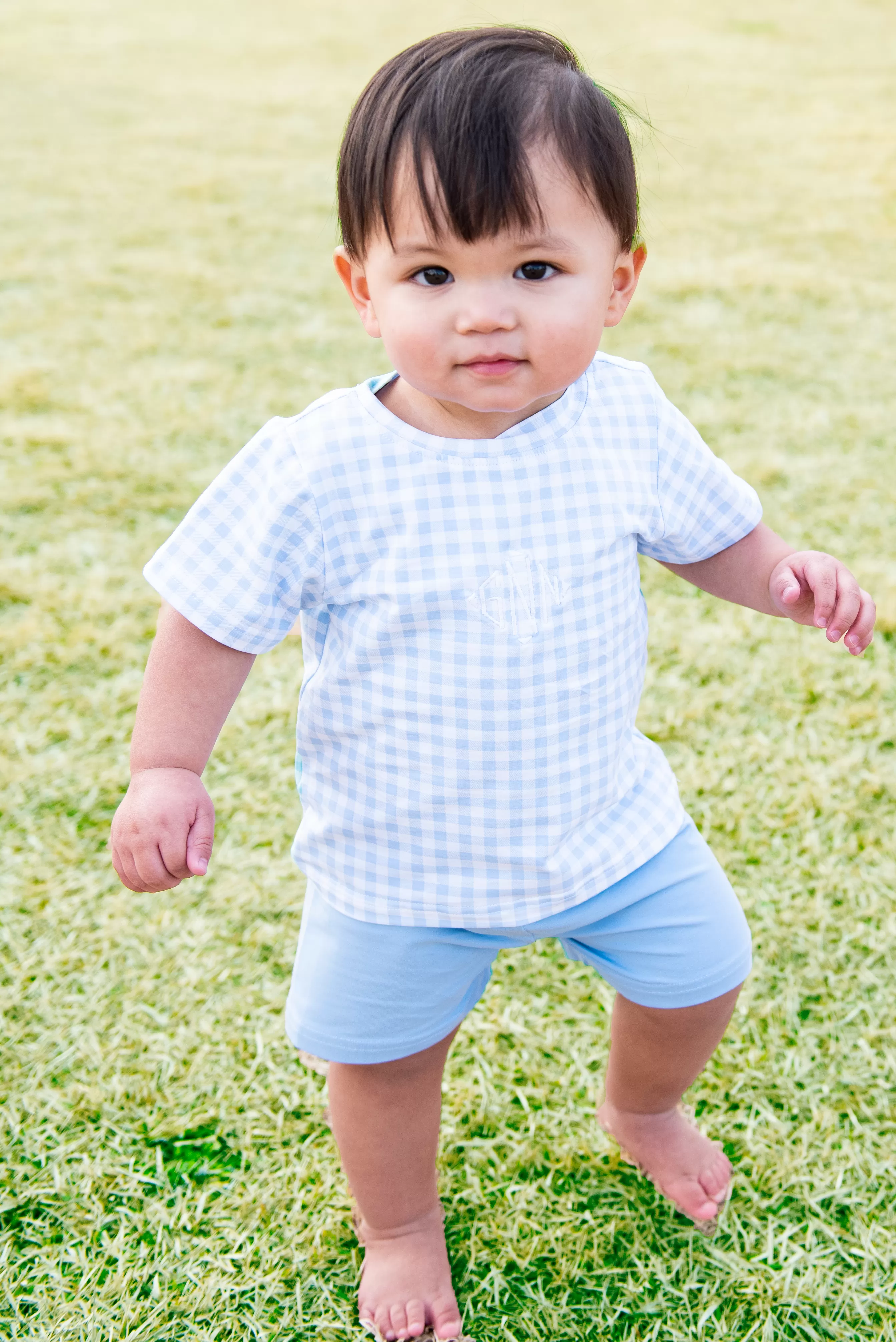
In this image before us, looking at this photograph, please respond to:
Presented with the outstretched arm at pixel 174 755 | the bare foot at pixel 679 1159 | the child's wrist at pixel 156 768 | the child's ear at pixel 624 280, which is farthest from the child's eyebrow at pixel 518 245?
the bare foot at pixel 679 1159

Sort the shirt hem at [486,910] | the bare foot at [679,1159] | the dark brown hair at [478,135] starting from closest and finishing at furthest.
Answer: the dark brown hair at [478,135], the shirt hem at [486,910], the bare foot at [679,1159]

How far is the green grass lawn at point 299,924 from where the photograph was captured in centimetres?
137

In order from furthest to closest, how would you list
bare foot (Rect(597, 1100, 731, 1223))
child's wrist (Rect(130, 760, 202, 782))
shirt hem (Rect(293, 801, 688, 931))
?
bare foot (Rect(597, 1100, 731, 1223)) → shirt hem (Rect(293, 801, 688, 931)) → child's wrist (Rect(130, 760, 202, 782))

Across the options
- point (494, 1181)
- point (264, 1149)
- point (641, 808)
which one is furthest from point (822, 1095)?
point (264, 1149)

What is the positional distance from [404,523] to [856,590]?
465mm

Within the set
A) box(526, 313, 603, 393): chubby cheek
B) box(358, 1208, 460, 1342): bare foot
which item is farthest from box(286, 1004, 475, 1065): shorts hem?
box(526, 313, 603, 393): chubby cheek

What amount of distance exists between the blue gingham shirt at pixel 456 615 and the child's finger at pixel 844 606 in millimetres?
142

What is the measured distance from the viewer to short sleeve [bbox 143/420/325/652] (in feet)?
3.54

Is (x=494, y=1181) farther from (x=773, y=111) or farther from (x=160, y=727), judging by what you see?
(x=773, y=111)

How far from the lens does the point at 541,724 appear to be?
1149 mm

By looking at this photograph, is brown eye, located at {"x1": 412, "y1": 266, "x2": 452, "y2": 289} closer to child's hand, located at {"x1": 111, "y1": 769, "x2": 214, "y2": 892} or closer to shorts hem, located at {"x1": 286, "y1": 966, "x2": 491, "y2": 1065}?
child's hand, located at {"x1": 111, "y1": 769, "x2": 214, "y2": 892}

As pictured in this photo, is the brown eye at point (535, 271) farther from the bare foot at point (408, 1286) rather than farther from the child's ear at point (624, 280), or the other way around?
the bare foot at point (408, 1286)

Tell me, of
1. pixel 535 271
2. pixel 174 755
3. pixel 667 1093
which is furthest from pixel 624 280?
pixel 667 1093

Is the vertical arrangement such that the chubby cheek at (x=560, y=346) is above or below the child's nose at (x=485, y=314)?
below
